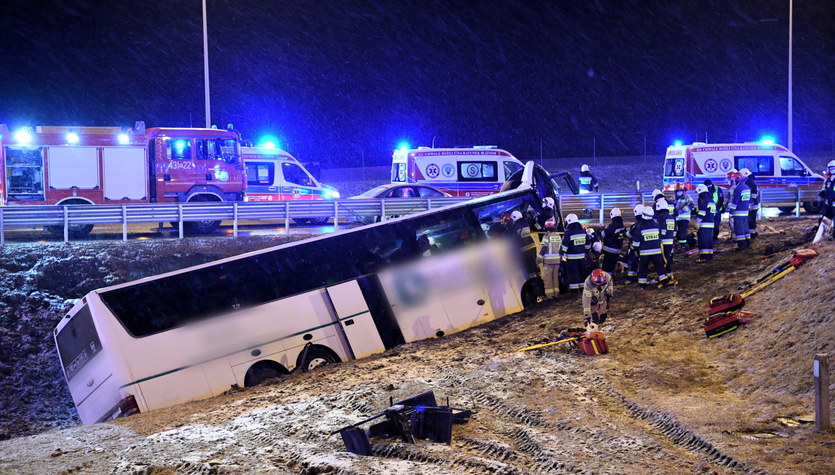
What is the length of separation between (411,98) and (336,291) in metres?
35.7

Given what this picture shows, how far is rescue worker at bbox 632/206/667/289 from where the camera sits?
14.8 metres

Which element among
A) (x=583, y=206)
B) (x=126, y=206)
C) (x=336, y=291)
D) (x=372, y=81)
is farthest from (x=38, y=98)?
(x=336, y=291)

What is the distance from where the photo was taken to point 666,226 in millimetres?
15461

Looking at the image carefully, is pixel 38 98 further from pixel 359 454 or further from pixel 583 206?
pixel 359 454

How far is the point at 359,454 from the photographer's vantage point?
772 cm

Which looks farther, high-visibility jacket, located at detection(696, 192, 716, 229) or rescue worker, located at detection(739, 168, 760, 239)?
rescue worker, located at detection(739, 168, 760, 239)

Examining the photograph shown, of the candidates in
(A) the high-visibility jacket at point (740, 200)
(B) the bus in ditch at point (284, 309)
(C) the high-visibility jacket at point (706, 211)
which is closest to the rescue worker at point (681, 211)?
(C) the high-visibility jacket at point (706, 211)

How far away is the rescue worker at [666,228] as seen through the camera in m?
15.4

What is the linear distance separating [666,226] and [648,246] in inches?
32.8

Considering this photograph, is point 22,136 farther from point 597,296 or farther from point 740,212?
point 740,212

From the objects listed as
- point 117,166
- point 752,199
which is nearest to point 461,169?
point 752,199

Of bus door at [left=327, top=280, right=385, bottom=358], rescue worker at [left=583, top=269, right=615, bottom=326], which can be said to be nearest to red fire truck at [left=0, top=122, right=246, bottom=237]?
A: bus door at [left=327, top=280, right=385, bottom=358]

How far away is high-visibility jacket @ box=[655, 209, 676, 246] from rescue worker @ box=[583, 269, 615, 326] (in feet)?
9.94

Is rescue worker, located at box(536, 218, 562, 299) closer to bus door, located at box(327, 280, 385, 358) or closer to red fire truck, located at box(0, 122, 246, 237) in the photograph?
bus door, located at box(327, 280, 385, 358)
